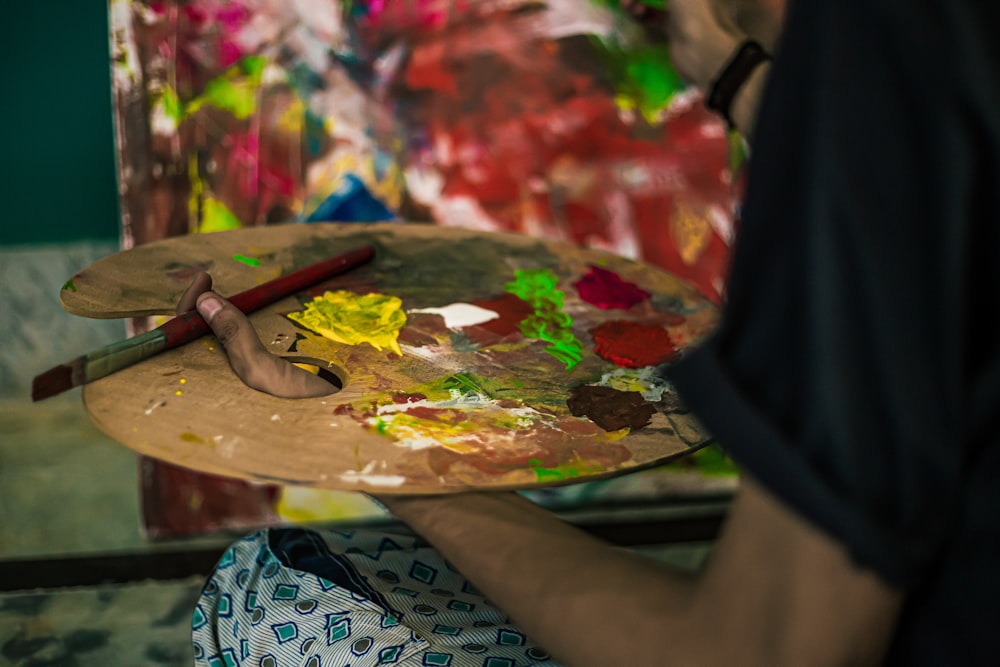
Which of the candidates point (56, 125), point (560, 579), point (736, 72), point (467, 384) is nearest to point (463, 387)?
point (467, 384)

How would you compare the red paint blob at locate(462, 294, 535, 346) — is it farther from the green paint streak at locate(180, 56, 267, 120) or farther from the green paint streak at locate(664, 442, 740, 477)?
the green paint streak at locate(664, 442, 740, 477)

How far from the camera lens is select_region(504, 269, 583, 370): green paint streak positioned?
0.98 metres

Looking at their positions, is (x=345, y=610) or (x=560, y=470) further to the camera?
(x=345, y=610)

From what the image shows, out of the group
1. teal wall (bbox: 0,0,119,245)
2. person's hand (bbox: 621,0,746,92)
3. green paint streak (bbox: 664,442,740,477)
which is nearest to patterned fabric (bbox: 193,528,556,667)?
person's hand (bbox: 621,0,746,92)

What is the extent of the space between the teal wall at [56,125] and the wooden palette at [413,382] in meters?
Answer: 1.00

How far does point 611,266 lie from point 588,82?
69 centimetres

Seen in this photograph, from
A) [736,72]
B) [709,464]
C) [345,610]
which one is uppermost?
[736,72]

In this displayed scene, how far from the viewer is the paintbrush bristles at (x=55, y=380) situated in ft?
2.46

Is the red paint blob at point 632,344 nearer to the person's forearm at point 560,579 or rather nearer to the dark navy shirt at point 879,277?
the person's forearm at point 560,579

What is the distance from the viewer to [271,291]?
1026 mm

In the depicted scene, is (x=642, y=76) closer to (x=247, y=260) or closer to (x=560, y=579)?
(x=247, y=260)

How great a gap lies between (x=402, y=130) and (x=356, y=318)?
82 cm

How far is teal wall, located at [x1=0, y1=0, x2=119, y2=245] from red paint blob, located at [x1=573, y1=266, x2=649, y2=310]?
134 centimetres

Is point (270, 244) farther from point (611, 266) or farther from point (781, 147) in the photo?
point (781, 147)
